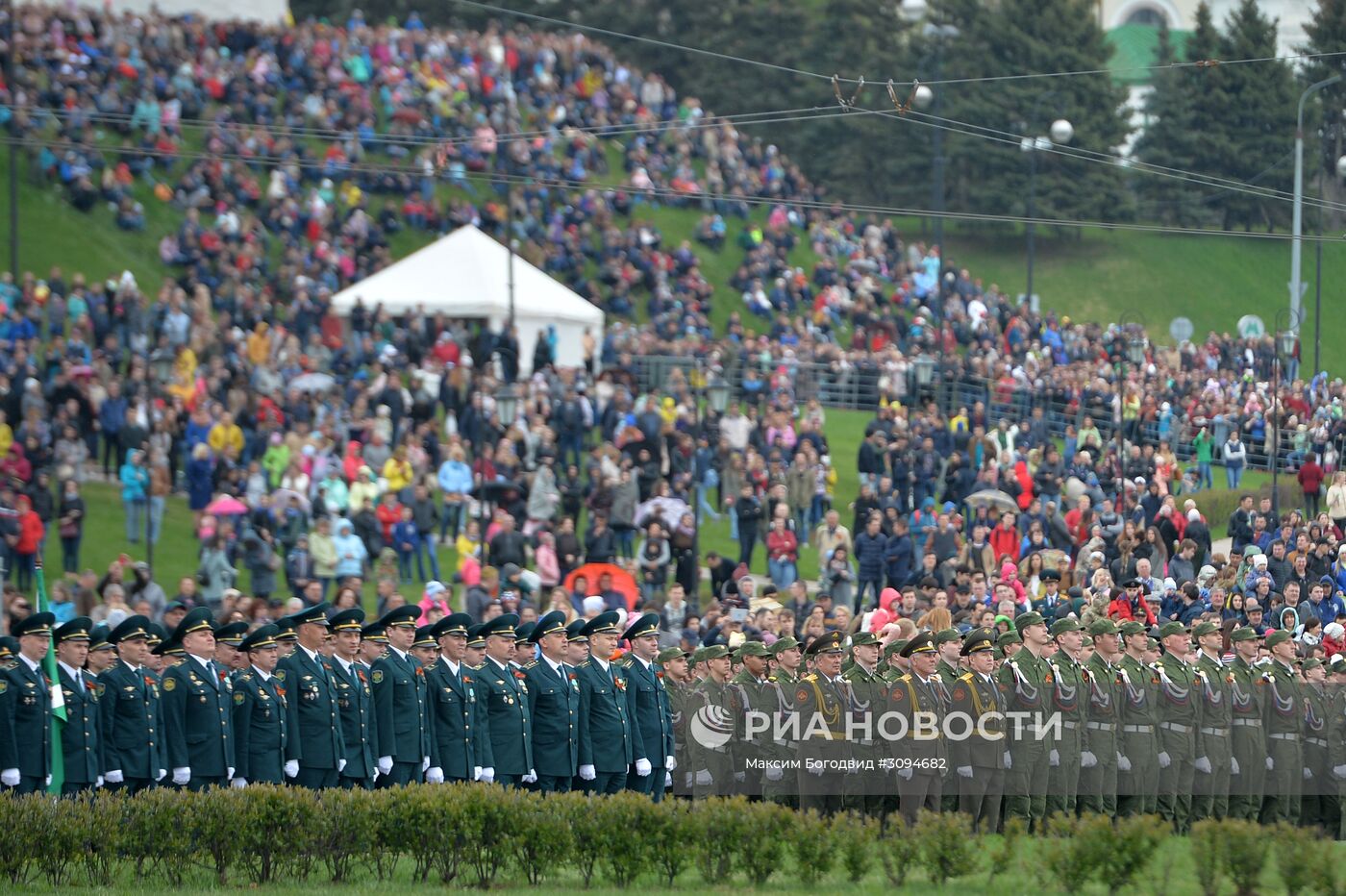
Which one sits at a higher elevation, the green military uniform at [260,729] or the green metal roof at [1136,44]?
the green metal roof at [1136,44]

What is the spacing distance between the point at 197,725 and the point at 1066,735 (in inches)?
255

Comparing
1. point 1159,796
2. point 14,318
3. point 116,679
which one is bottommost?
point 1159,796

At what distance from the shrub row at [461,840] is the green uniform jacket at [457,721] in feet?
6.59

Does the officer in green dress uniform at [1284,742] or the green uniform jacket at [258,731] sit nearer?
the green uniform jacket at [258,731]

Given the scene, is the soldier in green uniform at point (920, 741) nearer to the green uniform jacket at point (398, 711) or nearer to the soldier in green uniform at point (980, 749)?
the soldier in green uniform at point (980, 749)

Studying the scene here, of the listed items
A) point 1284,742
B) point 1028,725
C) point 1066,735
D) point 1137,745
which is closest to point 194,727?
point 1028,725

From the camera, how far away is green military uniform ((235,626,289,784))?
45.9 feet

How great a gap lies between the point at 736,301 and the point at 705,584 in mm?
19630

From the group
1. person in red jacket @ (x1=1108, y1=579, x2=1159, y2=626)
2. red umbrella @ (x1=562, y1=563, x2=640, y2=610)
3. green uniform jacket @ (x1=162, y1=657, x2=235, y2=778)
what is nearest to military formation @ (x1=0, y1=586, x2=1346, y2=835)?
green uniform jacket @ (x1=162, y1=657, x2=235, y2=778)

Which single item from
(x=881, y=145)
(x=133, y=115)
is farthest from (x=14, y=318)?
(x=881, y=145)

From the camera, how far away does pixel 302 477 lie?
26078 millimetres

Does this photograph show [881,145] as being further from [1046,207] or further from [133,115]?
[133,115]

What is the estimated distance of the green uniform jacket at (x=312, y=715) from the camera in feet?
46.2

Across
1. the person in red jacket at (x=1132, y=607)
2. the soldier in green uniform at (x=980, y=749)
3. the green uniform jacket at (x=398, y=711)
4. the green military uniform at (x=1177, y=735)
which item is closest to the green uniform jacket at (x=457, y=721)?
the green uniform jacket at (x=398, y=711)
